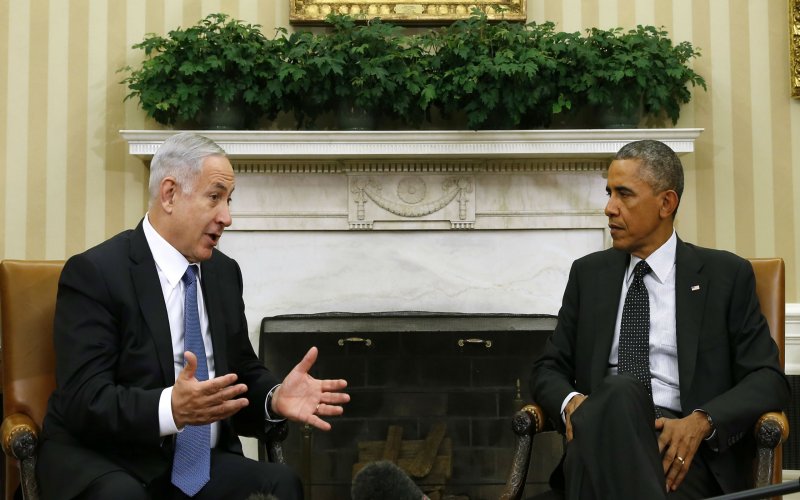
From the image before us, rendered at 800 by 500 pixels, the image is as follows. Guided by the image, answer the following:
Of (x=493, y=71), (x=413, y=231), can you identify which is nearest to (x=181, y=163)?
(x=493, y=71)

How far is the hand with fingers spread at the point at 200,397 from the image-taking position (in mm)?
2057

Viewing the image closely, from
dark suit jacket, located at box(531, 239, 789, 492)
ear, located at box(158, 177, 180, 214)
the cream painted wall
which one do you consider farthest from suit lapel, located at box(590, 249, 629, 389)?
the cream painted wall

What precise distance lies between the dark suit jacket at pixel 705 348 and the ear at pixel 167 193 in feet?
3.88

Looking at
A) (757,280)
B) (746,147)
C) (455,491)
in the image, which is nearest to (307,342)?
(455,491)

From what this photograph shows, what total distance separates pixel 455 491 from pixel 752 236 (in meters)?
1.77

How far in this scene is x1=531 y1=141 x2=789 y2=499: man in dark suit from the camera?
2.46m

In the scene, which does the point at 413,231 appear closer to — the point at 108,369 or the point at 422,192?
the point at 422,192

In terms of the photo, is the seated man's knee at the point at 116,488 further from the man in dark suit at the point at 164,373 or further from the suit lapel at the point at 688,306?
the suit lapel at the point at 688,306

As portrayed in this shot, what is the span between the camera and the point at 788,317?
3.96 m

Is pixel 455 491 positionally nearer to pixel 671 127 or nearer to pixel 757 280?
pixel 757 280

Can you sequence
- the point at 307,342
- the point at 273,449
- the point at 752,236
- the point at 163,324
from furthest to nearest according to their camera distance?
the point at 752,236 < the point at 307,342 < the point at 273,449 < the point at 163,324

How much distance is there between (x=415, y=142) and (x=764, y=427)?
191cm

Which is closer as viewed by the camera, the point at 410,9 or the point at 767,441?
the point at 767,441

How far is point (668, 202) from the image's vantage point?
9.06 ft
